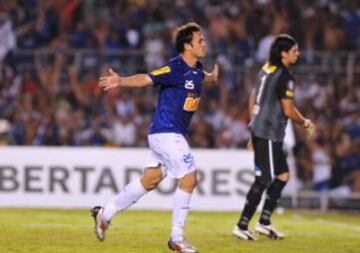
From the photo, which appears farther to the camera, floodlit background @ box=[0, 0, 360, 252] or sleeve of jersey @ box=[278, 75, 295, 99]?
floodlit background @ box=[0, 0, 360, 252]

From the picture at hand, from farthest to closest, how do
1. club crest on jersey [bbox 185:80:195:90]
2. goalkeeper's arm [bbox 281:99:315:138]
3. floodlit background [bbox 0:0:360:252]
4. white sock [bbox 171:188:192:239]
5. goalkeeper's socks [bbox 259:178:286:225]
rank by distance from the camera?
floodlit background [bbox 0:0:360:252] < goalkeeper's socks [bbox 259:178:286:225] < goalkeeper's arm [bbox 281:99:315:138] < club crest on jersey [bbox 185:80:195:90] < white sock [bbox 171:188:192:239]

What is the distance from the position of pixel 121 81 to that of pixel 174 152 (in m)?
0.99

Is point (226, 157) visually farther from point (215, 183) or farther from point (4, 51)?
point (4, 51)

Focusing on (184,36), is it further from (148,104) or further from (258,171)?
(148,104)

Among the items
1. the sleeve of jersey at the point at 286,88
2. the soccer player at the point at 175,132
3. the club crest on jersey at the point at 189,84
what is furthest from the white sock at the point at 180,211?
the sleeve of jersey at the point at 286,88

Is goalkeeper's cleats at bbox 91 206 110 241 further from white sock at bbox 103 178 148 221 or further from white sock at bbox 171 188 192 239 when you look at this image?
white sock at bbox 171 188 192 239

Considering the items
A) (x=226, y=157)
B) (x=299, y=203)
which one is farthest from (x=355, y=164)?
(x=226, y=157)

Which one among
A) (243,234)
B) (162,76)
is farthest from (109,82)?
(243,234)

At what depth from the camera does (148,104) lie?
22.7 meters

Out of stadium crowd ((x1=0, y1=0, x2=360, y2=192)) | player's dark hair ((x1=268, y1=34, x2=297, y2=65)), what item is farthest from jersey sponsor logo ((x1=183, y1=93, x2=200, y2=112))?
stadium crowd ((x1=0, y1=0, x2=360, y2=192))

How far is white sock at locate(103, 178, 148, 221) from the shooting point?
11945 millimetres

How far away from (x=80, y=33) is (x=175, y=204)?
525 inches

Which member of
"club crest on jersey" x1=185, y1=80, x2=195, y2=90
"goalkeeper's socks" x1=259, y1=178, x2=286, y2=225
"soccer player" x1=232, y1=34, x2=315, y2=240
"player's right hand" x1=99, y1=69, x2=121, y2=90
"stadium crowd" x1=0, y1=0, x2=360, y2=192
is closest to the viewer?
"player's right hand" x1=99, y1=69, x2=121, y2=90

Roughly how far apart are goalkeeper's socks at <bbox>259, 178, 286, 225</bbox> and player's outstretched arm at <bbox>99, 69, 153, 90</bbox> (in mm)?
2955
